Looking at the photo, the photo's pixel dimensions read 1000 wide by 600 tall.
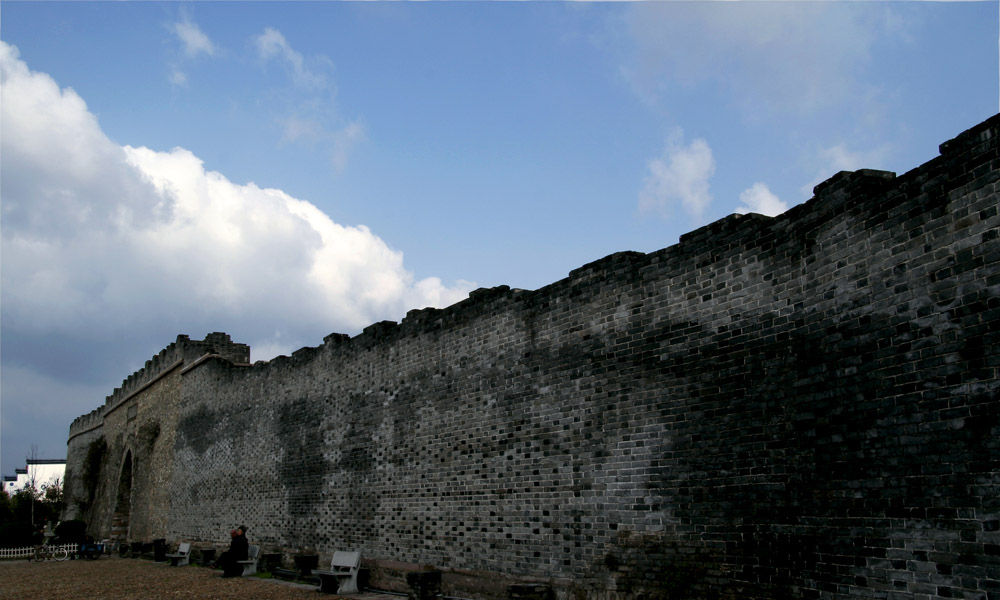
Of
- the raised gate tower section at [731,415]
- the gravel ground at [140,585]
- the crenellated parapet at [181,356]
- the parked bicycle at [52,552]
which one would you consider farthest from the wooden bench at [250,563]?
the parked bicycle at [52,552]

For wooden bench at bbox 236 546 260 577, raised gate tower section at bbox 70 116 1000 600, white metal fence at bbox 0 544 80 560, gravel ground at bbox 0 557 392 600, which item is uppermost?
raised gate tower section at bbox 70 116 1000 600

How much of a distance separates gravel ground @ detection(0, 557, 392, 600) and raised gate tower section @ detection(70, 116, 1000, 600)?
1.85m

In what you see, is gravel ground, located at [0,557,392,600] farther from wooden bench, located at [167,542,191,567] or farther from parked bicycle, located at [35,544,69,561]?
parked bicycle, located at [35,544,69,561]

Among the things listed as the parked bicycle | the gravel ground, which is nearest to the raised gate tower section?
the gravel ground

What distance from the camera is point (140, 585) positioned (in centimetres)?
1370

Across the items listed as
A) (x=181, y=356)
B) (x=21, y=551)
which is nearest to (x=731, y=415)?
(x=181, y=356)

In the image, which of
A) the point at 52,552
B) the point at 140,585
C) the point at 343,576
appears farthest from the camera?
the point at 52,552

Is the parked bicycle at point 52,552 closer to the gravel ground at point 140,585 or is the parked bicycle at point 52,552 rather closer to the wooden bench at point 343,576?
the gravel ground at point 140,585

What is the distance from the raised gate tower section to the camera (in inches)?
213

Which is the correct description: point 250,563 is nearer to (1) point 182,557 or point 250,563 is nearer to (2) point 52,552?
(1) point 182,557

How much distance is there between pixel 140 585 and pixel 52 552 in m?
12.4

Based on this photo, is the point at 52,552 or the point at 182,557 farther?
the point at 52,552

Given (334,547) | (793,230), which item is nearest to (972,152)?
(793,230)

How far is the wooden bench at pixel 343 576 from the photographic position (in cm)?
1190
